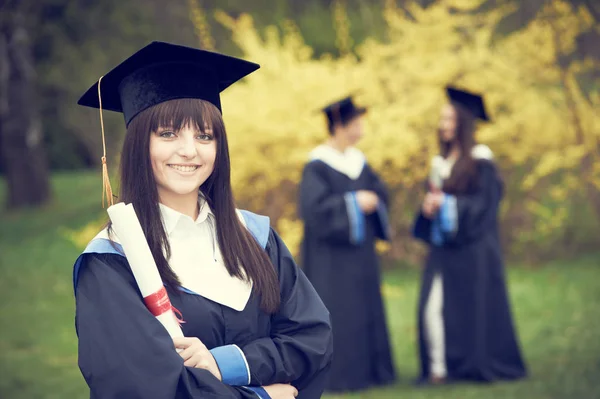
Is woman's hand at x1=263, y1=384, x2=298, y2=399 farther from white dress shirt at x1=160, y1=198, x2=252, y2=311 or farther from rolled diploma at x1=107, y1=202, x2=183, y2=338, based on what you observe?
rolled diploma at x1=107, y1=202, x2=183, y2=338

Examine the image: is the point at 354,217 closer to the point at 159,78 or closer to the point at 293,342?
the point at 293,342

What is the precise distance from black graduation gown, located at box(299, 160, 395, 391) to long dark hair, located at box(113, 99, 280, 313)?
147 inches

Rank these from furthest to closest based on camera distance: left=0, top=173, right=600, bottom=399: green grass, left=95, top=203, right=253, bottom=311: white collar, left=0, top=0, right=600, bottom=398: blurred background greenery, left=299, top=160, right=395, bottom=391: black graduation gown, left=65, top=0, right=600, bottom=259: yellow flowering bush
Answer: left=65, top=0, right=600, bottom=259: yellow flowering bush → left=0, top=0, right=600, bottom=398: blurred background greenery → left=299, top=160, right=395, bottom=391: black graduation gown → left=0, top=173, right=600, bottom=399: green grass → left=95, top=203, right=253, bottom=311: white collar

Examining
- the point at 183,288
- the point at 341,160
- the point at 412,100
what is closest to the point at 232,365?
A: the point at 183,288

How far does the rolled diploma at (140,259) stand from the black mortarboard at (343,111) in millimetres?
4272

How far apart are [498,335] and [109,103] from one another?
4.59 m

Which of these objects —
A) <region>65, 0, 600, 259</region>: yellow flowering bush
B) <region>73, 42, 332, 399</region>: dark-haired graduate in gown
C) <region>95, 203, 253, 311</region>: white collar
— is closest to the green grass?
<region>65, 0, 600, 259</region>: yellow flowering bush

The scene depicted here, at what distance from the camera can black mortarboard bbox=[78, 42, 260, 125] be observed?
2.61m

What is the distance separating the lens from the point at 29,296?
34.3 ft

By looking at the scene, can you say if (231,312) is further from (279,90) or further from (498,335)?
(279,90)

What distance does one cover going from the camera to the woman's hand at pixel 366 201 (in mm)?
6523

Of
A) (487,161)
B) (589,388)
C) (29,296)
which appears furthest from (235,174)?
(589,388)

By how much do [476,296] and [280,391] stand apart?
423cm

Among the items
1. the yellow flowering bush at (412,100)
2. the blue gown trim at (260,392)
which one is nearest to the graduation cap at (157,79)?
the blue gown trim at (260,392)
